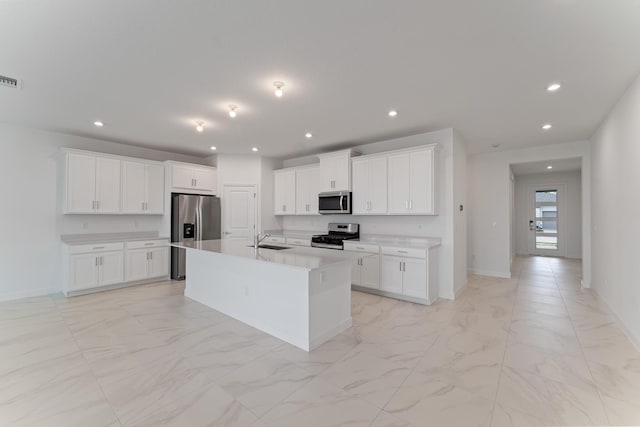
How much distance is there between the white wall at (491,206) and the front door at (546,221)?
407 cm

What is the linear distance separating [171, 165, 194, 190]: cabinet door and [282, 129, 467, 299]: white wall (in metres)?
3.66

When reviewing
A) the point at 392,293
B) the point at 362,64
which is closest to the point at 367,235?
the point at 392,293

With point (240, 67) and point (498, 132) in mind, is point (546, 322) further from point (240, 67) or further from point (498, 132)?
point (240, 67)

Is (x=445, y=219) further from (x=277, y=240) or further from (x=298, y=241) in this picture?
(x=277, y=240)

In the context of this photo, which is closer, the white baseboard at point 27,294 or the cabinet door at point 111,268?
the white baseboard at point 27,294

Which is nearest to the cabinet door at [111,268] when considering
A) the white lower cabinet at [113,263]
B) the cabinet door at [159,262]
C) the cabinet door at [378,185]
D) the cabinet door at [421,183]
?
the white lower cabinet at [113,263]

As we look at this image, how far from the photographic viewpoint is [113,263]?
4852 millimetres

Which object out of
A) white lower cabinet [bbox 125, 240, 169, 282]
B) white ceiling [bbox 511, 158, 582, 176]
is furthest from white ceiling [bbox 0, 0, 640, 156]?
white lower cabinet [bbox 125, 240, 169, 282]

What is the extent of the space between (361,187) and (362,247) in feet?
3.70

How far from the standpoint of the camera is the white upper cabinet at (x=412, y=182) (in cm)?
437

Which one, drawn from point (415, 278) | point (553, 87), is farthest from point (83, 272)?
point (553, 87)

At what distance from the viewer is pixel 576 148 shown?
5137 millimetres

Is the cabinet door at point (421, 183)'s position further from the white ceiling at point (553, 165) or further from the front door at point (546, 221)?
the front door at point (546, 221)

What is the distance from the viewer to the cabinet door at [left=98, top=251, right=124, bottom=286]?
4.74 metres
